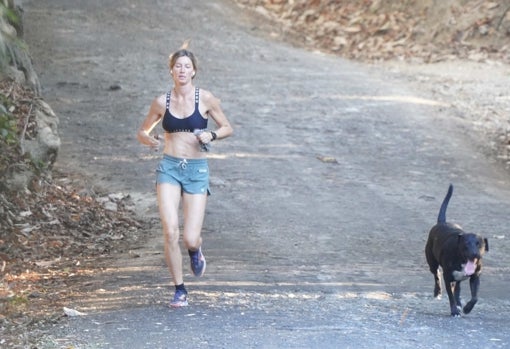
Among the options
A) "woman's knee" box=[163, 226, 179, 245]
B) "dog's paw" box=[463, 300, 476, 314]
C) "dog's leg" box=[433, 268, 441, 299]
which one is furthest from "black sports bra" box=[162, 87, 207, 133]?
"dog's paw" box=[463, 300, 476, 314]

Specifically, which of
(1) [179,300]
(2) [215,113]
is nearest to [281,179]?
(2) [215,113]

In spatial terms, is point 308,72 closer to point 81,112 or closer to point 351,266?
point 81,112

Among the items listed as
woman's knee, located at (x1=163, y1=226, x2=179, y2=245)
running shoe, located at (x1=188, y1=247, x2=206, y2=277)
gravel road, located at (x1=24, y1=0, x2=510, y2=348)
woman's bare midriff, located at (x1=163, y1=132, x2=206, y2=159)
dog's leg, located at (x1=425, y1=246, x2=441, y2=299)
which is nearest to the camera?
gravel road, located at (x1=24, y1=0, x2=510, y2=348)

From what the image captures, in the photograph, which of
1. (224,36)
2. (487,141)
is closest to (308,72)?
(224,36)

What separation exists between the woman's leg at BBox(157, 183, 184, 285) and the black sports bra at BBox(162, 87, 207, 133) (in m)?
0.46

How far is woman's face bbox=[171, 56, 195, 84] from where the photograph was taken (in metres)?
7.68

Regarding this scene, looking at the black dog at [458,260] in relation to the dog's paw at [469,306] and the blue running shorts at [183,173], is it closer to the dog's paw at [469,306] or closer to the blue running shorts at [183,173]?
the dog's paw at [469,306]

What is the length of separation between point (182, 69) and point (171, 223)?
4.04ft

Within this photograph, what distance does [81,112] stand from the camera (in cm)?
1903

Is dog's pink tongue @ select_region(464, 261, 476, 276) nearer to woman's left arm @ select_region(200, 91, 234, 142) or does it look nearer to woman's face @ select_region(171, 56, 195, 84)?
woman's left arm @ select_region(200, 91, 234, 142)

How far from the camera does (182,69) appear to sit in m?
7.69

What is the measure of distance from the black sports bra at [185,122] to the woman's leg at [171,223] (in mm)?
460

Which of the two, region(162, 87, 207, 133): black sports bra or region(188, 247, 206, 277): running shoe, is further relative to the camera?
region(188, 247, 206, 277): running shoe

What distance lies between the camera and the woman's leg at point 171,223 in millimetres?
7552
